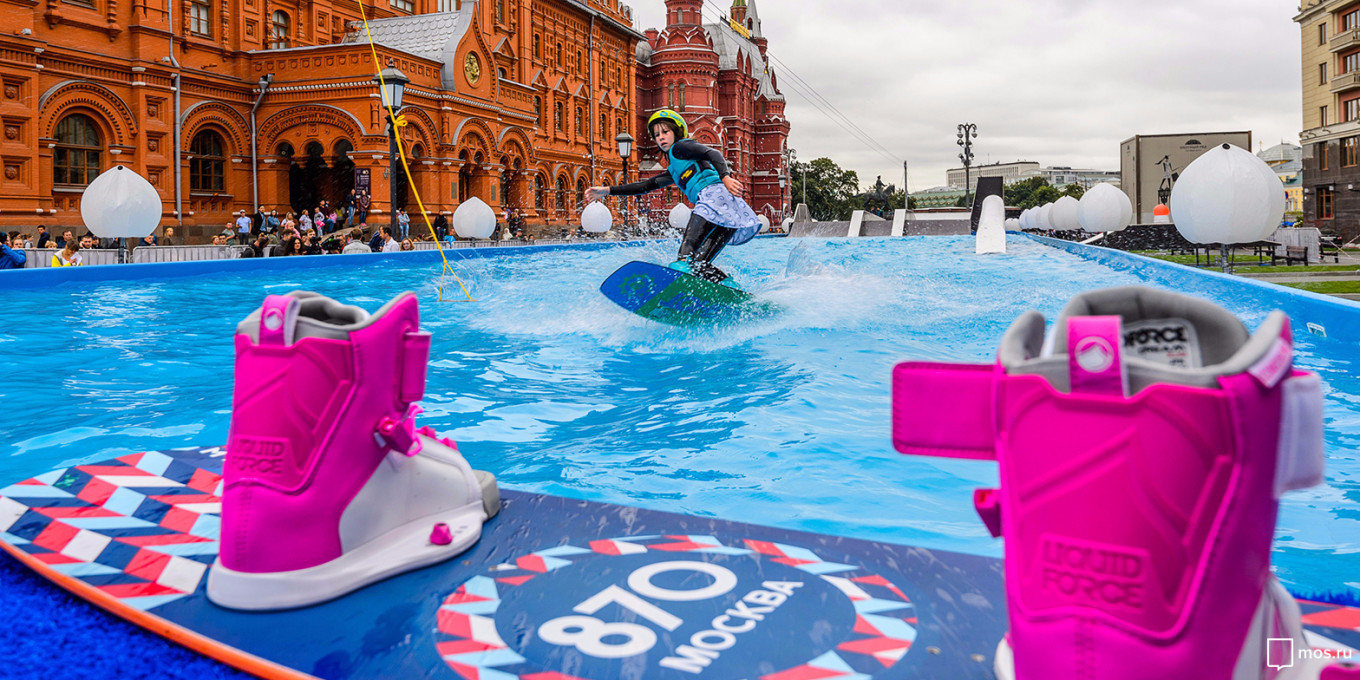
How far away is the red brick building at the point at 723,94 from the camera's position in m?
56.2

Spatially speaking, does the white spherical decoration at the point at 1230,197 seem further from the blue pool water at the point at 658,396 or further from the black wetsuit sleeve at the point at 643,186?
the black wetsuit sleeve at the point at 643,186

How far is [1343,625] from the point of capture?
1.85 m

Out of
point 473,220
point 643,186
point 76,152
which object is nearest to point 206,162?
point 76,152

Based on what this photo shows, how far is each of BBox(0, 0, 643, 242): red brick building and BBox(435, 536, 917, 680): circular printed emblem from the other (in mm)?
21603

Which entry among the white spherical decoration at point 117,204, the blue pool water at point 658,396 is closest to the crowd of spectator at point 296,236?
the white spherical decoration at point 117,204

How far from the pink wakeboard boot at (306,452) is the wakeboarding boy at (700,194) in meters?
6.03

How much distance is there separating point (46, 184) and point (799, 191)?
2867 inches

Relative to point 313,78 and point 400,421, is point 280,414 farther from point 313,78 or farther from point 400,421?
point 313,78

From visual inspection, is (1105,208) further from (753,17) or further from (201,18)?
(753,17)

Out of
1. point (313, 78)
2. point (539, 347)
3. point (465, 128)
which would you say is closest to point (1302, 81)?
point (465, 128)

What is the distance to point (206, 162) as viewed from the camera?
2327 centimetres

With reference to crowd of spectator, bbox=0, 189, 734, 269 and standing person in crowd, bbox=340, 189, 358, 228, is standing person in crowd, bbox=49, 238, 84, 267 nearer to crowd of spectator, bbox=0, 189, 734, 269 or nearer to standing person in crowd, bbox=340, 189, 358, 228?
crowd of spectator, bbox=0, 189, 734, 269

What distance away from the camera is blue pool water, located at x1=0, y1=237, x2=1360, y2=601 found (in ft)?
11.4

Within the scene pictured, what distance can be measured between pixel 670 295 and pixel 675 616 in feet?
19.2
